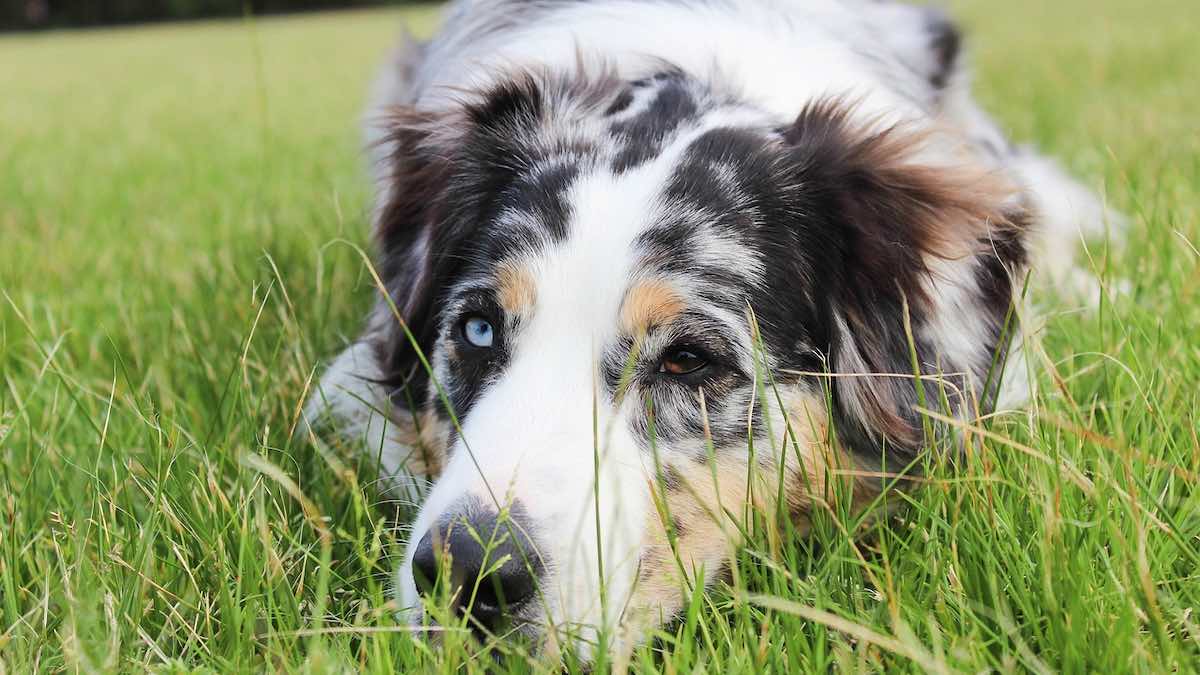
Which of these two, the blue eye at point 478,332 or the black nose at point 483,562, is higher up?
the blue eye at point 478,332

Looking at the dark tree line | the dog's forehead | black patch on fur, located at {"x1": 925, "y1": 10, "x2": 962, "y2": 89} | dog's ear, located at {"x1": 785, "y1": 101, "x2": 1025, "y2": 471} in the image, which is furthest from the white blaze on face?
the dark tree line

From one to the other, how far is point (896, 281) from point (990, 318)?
0.32 metres

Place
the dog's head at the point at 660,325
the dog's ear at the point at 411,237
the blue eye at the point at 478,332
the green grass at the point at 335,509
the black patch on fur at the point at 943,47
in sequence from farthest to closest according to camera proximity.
A: the black patch on fur at the point at 943,47
the dog's ear at the point at 411,237
the blue eye at the point at 478,332
the dog's head at the point at 660,325
the green grass at the point at 335,509

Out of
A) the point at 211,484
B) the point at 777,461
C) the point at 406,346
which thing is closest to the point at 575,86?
the point at 406,346

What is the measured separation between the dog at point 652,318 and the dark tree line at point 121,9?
3551cm

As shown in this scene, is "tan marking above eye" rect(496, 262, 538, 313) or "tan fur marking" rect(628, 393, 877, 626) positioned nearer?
"tan fur marking" rect(628, 393, 877, 626)

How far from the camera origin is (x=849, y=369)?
2359 millimetres

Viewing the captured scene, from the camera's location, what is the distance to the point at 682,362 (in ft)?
7.18

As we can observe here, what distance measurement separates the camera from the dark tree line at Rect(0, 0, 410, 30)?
3684cm

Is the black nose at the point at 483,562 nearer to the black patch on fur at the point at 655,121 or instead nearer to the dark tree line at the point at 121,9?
the black patch on fur at the point at 655,121

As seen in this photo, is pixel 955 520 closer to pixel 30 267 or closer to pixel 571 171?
pixel 571 171

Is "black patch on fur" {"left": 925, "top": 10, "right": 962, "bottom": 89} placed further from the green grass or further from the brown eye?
the brown eye

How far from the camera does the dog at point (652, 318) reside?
1.86 m

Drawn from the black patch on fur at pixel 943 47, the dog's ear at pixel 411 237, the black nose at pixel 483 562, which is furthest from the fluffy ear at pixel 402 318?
the black patch on fur at pixel 943 47
